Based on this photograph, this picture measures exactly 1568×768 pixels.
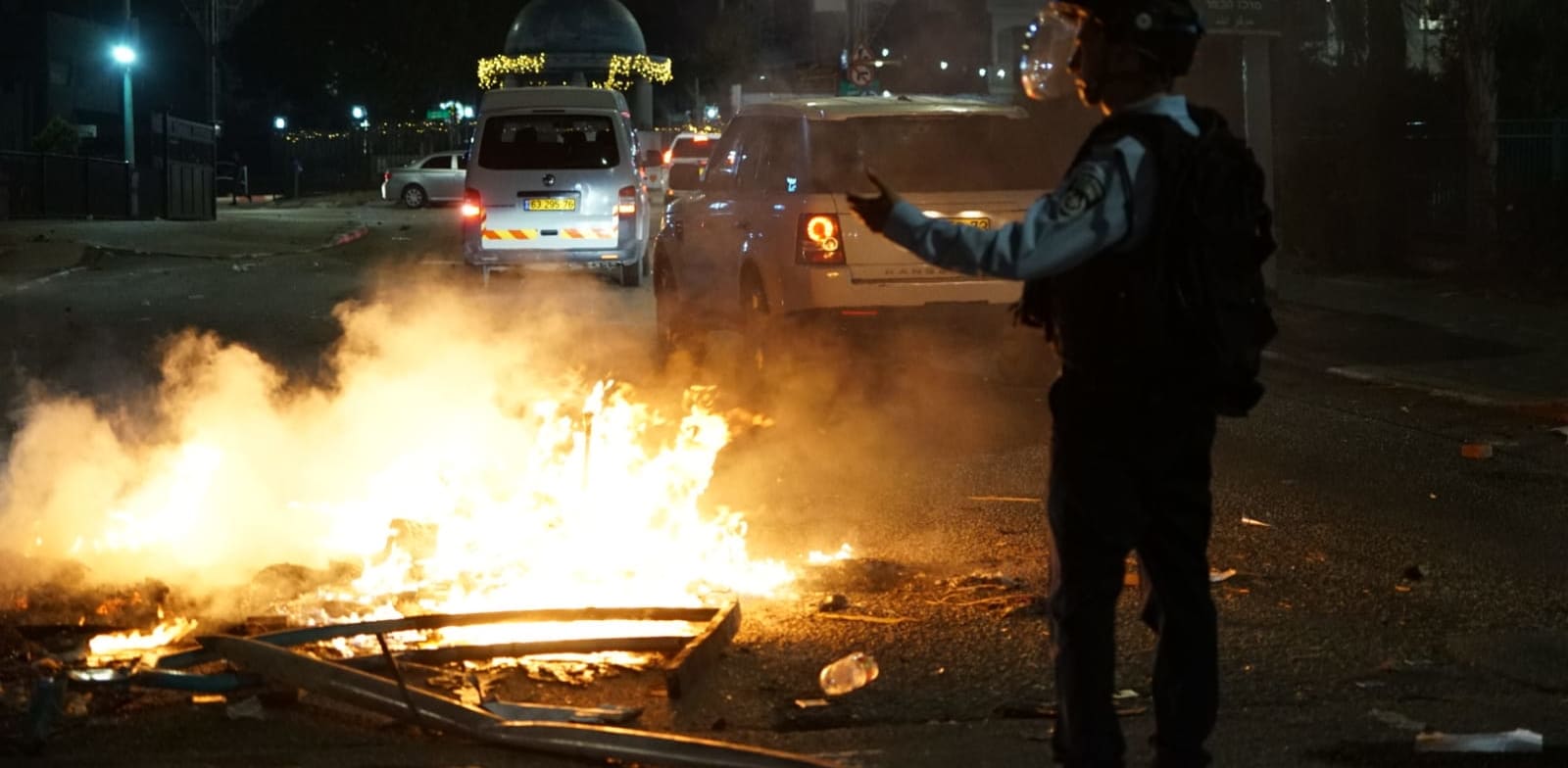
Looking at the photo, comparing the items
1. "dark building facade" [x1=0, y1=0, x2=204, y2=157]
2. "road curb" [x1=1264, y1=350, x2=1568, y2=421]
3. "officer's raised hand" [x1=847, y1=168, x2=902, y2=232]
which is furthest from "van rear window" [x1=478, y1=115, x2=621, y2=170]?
"dark building facade" [x1=0, y1=0, x2=204, y2=157]

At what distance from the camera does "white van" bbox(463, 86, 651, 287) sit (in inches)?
779

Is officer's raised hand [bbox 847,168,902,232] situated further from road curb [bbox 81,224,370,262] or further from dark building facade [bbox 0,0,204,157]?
dark building facade [bbox 0,0,204,157]

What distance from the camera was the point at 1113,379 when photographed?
3.66m

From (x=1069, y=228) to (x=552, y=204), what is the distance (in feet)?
54.6

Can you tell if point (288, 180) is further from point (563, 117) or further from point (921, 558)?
point (921, 558)

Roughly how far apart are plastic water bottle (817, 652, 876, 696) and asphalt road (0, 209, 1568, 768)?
0.05 metres

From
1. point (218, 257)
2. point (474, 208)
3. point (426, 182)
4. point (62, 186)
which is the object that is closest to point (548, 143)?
point (474, 208)

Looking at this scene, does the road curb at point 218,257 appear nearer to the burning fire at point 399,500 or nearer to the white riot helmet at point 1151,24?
the burning fire at point 399,500

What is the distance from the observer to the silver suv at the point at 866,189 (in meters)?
10.3

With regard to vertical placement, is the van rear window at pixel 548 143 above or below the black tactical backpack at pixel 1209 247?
above

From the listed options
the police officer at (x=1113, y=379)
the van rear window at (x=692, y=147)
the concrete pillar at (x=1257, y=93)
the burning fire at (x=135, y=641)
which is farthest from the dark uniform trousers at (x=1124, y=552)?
the van rear window at (x=692, y=147)

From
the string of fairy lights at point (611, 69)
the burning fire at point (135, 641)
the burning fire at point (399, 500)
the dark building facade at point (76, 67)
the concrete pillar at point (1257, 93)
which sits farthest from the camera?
the string of fairy lights at point (611, 69)

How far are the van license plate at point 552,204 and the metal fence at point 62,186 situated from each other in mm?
16279

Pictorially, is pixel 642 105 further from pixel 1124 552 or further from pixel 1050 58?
pixel 1124 552
